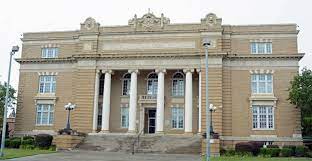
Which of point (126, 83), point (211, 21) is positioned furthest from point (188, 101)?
point (211, 21)

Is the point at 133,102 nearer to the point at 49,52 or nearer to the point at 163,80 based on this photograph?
the point at 163,80

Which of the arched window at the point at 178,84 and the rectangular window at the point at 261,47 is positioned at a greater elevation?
the rectangular window at the point at 261,47

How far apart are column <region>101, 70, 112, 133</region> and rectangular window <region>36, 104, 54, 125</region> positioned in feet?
24.7

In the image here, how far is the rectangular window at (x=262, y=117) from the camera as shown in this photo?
45625 millimetres

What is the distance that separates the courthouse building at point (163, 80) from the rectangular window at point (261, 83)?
0.37 ft

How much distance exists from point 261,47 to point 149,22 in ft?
45.4

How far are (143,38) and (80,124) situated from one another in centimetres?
1285

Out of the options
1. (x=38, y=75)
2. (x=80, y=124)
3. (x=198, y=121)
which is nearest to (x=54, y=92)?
(x=38, y=75)

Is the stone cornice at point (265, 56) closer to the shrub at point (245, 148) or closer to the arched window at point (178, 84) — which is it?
the arched window at point (178, 84)

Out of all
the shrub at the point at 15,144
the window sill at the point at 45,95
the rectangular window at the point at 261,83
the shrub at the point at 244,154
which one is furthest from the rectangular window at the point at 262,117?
the shrub at the point at 15,144

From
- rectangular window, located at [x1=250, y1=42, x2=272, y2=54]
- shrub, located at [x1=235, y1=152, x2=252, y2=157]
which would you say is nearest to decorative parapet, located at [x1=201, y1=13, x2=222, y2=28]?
rectangular window, located at [x1=250, y1=42, x2=272, y2=54]

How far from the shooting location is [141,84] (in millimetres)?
50688

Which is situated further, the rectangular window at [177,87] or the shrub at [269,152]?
the rectangular window at [177,87]

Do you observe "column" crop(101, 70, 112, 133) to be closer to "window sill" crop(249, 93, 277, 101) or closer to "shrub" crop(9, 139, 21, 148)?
"shrub" crop(9, 139, 21, 148)
